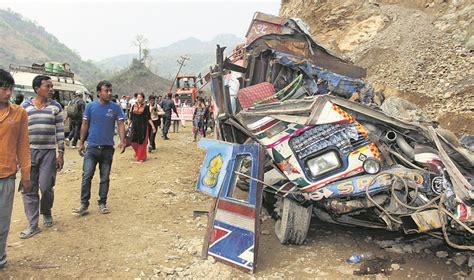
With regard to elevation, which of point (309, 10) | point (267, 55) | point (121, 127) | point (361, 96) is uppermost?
point (309, 10)

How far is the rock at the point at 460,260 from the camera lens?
351 centimetres

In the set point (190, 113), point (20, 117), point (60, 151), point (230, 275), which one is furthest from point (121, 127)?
A: point (190, 113)

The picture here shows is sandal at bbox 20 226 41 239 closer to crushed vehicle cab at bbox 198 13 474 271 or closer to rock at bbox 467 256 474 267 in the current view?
crushed vehicle cab at bbox 198 13 474 271

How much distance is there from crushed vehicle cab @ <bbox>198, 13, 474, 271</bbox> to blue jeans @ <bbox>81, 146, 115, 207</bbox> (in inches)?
63.5

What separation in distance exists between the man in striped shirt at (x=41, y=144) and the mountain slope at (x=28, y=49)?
63233 mm

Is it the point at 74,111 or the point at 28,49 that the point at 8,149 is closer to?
the point at 74,111

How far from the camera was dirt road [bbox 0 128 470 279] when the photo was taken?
3412mm

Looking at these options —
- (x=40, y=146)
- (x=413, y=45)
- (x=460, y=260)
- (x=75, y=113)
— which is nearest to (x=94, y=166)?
(x=40, y=146)

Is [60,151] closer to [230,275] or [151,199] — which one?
[151,199]

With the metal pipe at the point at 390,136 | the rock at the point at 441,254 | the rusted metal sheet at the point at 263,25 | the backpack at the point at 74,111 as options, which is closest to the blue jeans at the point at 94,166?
the rusted metal sheet at the point at 263,25

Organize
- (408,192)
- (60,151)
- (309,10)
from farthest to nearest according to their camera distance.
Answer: (309,10) → (60,151) → (408,192)

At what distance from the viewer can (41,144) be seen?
164 inches

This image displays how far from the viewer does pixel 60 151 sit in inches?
170

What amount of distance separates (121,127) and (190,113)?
48.6ft
